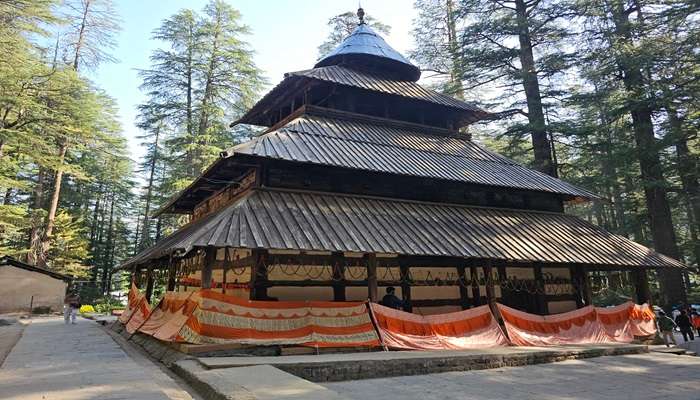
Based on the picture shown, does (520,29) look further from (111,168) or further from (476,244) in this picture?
(111,168)

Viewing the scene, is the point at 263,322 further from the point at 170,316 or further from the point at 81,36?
the point at 81,36

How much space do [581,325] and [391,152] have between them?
25.4 ft

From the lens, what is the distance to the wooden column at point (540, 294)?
12.8 m

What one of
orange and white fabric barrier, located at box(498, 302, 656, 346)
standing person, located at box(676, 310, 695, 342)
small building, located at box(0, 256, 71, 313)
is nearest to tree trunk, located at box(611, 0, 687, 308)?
standing person, located at box(676, 310, 695, 342)

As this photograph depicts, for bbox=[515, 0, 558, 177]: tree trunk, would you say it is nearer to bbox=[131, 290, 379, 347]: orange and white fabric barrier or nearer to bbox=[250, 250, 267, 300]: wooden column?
bbox=[131, 290, 379, 347]: orange and white fabric barrier

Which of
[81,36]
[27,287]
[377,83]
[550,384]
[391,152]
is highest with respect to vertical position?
[81,36]

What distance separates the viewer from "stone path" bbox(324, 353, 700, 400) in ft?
20.0

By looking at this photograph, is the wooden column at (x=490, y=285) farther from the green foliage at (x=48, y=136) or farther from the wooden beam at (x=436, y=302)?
the green foliage at (x=48, y=136)

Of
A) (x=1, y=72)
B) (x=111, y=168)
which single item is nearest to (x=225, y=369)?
(x=1, y=72)

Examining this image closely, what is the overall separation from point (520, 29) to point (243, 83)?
1869 cm

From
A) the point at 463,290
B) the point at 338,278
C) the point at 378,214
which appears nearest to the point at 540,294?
the point at 463,290

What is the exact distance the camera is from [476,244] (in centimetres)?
1079

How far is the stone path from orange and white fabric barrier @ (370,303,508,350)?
138 cm

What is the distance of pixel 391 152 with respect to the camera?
1267cm
